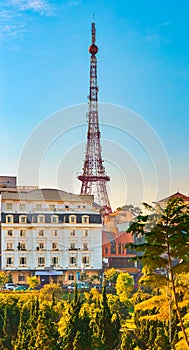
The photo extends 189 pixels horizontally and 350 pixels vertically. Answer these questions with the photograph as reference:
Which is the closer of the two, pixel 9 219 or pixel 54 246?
pixel 9 219

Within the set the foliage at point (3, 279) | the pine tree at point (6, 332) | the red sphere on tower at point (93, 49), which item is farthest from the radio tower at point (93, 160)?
the pine tree at point (6, 332)

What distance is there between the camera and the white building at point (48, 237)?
1294 inches

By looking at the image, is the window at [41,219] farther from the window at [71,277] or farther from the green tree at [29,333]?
the green tree at [29,333]

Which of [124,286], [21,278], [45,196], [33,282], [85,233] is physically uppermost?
[45,196]

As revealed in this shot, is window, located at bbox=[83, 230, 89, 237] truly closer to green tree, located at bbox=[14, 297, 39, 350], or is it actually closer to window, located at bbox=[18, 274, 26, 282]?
window, located at bbox=[18, 274, 26, 282]

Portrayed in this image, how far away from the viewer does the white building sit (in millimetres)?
32875

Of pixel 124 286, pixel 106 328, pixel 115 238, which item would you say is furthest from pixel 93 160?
pixel 106 328

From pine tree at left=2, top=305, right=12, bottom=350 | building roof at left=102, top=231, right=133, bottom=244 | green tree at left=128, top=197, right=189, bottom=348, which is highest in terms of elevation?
building roof at left=102, top=231, right=133, bottom=244

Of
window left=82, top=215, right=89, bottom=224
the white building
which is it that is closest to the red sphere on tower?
the white building

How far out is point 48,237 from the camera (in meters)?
33.5

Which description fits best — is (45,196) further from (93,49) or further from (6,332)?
(6,332)

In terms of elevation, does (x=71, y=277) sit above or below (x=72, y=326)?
above

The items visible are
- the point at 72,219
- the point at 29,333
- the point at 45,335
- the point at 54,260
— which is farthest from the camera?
the point at 72,219

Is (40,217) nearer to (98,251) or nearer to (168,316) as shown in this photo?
(98,251)
